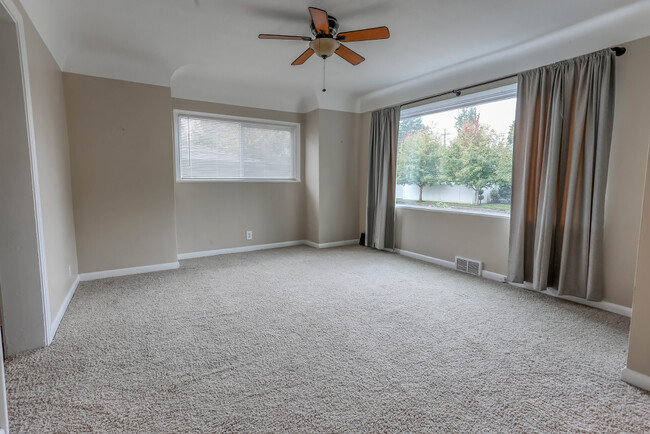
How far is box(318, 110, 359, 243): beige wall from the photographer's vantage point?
211 inches

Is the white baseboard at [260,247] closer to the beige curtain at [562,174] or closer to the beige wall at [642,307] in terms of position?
the beige curtain at [562,174]

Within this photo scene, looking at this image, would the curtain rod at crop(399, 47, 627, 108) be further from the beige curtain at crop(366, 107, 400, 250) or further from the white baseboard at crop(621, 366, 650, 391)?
the white baseboard at crop(621, 366, 650, 391)

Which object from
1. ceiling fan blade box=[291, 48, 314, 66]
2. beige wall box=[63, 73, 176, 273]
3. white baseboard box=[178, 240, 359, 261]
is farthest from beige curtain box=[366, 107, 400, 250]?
beige wall box=[63, 73, 176, 273]

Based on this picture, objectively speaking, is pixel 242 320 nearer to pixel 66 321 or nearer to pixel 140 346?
pixel 140 346

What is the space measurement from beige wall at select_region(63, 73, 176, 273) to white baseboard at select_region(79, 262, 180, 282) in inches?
2.0

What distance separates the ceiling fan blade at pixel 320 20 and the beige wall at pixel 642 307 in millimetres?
2259

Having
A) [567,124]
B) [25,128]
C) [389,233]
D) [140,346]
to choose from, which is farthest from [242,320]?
[567,124]

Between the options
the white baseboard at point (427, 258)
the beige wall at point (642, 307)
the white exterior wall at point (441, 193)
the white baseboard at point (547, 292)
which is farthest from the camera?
the white baseboard at point (427, 258)

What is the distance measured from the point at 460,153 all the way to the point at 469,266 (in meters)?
1.47

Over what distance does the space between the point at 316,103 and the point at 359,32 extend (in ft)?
8.91

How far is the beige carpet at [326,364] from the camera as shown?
158cm

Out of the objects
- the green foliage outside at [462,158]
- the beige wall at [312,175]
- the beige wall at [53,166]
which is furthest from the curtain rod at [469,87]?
the beige wall at [53,166]

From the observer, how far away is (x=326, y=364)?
2.04 m

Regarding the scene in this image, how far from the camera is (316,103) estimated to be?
17.2ft
